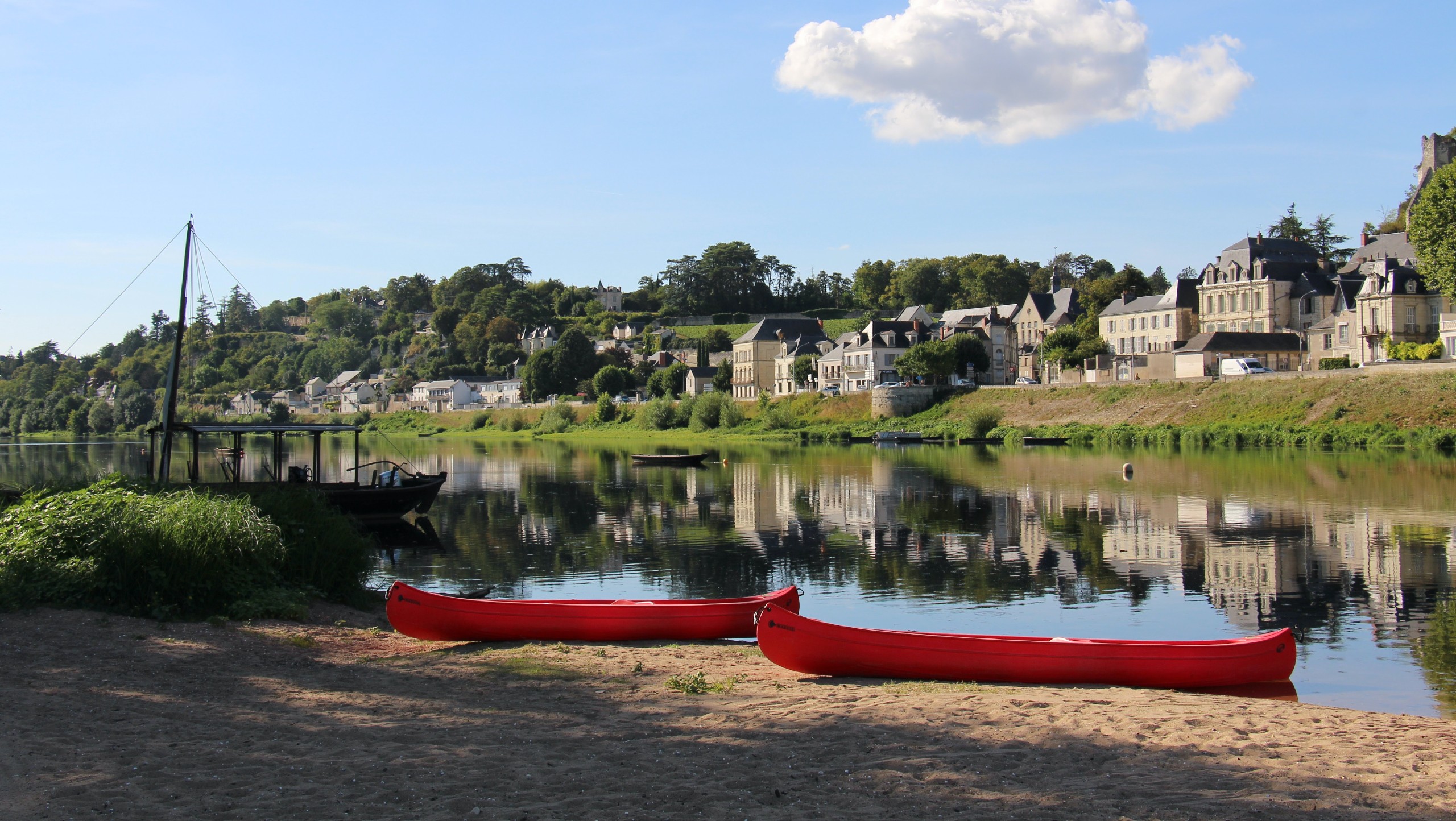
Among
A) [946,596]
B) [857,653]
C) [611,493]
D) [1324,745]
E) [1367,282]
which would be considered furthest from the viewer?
[1367,282]

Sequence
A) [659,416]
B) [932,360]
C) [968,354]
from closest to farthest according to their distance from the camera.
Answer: [932,360] → [968,354] → [659,416]

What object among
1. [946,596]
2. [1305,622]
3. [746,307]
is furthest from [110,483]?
[746,307]

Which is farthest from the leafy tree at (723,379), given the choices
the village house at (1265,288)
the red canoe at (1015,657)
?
the red canoe at (1015,657)

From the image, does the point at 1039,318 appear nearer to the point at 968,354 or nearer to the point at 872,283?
the point at 968,354

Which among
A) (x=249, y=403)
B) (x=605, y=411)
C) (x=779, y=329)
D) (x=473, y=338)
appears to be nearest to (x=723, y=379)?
(x=779, y=329)

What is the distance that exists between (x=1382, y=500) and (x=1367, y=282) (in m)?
49.0

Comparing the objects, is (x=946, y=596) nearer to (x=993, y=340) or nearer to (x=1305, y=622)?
(x=1305, y=622)

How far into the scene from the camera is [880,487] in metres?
44.8

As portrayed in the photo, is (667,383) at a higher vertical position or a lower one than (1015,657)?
higher

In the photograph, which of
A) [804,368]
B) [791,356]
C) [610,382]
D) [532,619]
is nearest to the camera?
[532,619]

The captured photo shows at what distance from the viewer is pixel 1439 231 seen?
69.4 m

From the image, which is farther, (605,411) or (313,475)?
(605,411)

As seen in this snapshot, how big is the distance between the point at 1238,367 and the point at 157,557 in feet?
240

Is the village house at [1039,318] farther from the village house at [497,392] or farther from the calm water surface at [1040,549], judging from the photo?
the village house at [497,392]
